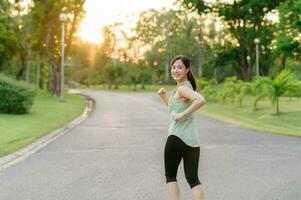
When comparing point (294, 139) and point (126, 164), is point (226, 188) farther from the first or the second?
point (294, 139)

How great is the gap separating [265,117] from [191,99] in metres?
18.7

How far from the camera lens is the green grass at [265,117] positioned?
19227mm

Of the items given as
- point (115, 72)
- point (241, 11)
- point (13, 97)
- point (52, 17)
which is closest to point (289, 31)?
point (241, 11)

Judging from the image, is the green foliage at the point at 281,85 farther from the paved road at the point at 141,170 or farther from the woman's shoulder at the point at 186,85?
the woman's shoulder at the point at 186,85

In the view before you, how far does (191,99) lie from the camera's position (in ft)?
17.3

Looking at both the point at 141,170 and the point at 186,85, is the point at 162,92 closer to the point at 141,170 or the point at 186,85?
the point at 186,85

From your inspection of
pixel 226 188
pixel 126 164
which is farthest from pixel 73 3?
pixel 226 188

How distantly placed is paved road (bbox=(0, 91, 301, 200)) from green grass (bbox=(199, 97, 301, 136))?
4.00 m

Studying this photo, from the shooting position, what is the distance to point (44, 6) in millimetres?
44562

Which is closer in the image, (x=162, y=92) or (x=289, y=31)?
(x=162, y=92)

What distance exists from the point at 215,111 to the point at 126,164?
64.2 feet

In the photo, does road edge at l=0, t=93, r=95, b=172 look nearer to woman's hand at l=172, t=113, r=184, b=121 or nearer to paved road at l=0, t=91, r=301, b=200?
paved road at l=0, t=91, r=301, b=200

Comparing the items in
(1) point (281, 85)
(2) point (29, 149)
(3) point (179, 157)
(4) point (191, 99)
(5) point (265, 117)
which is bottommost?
(2) point (29, 149)

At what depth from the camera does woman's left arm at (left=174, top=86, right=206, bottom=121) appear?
17.2ft
